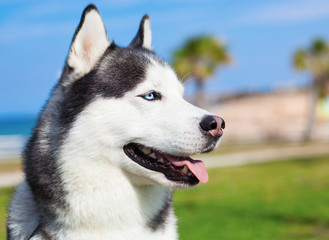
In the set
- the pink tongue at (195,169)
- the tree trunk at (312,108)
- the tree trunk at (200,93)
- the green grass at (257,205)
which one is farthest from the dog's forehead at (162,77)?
the tree trunk at (312,108)

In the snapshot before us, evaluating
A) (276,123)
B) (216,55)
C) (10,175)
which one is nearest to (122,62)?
(10,175)

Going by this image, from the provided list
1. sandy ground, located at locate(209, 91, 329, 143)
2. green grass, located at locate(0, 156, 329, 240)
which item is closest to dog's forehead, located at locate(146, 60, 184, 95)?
Answer: green grass, located at locate(0, 156, 329, 240)

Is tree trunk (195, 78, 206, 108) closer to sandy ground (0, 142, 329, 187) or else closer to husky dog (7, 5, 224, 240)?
sandy ground (0, 142, 329, 187)

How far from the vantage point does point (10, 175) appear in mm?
18062

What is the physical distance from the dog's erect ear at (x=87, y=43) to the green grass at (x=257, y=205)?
3080 mm

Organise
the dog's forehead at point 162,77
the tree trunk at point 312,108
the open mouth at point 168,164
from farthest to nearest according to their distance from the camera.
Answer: the tree trunk at point 312,108
the dog's forehead at point 162,77
the open mouth at point 168,164

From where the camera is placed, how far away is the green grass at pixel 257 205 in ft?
31.8

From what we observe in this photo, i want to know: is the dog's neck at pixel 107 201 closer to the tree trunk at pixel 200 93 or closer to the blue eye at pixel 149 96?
the blue eye at pixel 149 96

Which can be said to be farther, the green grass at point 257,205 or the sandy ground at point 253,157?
the sandy ground at point 253,157

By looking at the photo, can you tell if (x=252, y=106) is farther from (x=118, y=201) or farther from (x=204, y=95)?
(x=118, y=201)

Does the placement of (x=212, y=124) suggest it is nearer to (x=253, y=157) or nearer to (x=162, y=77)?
(x=162, y=77)

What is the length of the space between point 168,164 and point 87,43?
3.53 ft

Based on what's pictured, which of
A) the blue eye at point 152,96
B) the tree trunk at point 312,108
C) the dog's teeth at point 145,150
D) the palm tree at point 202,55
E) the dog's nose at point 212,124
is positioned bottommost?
the tree trunk at point 312,108

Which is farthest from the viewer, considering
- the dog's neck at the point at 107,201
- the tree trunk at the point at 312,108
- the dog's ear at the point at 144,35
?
the tree trunk at the point at 312,108
